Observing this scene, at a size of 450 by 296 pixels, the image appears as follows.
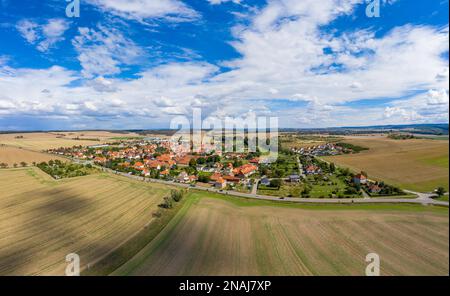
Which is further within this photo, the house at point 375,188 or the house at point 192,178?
the house at point 192,178

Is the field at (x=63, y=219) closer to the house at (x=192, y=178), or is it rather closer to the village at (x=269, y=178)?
the house at (x=192, y=178)

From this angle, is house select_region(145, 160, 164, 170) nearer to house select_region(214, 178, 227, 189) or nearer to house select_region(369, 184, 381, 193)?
house select_region(214, 178, 227, 189)

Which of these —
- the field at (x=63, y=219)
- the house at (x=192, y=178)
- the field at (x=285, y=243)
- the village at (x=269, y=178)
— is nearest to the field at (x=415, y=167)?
the field at (x=285, y=243)

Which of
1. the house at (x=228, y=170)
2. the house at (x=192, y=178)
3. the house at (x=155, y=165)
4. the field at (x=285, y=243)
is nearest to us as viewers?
the field at (x=285, y=243)

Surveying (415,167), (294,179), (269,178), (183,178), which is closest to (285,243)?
(415,167)

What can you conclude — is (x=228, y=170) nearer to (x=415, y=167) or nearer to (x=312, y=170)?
(x=312, y=170)
